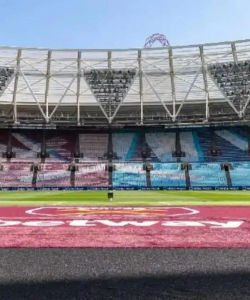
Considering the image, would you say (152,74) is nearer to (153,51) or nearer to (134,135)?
(153,51)

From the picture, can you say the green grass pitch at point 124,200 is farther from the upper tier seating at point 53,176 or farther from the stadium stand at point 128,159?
the stadium stand at point 128,159

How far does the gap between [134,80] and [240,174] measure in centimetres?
1850

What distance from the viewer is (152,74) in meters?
58.4

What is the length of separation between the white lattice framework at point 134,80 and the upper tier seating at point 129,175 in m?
6.27

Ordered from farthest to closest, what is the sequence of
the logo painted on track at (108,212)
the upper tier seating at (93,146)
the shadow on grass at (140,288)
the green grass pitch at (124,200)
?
1. the upper tier seating at (93,146)
2. the green grass pitch at (124,200)
3. the logo painted on track at (108,212)
4. the shadow on grass at (140,288)

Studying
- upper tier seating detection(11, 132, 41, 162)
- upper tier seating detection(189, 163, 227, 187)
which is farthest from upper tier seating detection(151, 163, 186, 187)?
upper tier seating detection(11, 132, 41, 162)

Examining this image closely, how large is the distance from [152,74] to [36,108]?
1709cm

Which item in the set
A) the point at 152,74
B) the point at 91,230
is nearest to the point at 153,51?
the point at 152,74

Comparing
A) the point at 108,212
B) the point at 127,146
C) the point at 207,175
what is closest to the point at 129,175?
the point at 127,146

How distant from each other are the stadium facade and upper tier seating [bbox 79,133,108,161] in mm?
147

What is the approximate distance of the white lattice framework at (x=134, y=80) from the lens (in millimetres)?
56281

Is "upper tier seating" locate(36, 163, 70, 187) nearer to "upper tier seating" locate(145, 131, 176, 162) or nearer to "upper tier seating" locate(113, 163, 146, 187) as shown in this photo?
"upper tier seating" locate(113, 163, 146, 187)

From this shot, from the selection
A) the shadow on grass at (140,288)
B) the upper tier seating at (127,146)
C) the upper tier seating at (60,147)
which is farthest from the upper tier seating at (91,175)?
the shadow on grass at (140,288)

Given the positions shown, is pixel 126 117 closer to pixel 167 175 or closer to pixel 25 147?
pixel 167 175
